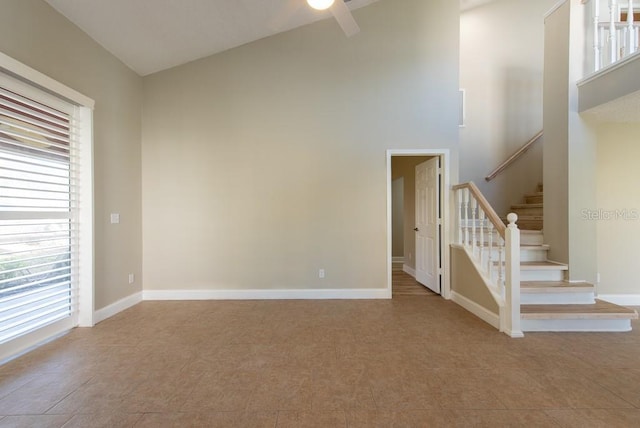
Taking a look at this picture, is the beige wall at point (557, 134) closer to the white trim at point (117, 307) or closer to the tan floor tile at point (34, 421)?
the tan floor tile at point (34, 421)

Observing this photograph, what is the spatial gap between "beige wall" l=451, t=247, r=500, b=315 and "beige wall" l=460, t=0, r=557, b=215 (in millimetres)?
2135

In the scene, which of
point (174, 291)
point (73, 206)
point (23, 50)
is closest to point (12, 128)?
point (23, 50)

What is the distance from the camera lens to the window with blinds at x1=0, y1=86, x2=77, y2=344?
2426 mm

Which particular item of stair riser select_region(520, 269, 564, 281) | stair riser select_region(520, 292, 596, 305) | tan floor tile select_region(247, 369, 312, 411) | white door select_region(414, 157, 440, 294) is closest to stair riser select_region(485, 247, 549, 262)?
stair riser select_region(520, 269, 564, 281)

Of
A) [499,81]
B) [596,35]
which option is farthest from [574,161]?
[499,81]

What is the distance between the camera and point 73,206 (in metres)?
3.07

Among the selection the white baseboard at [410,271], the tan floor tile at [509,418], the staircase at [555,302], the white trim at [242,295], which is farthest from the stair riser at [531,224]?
the tan floor tile at [509,418]

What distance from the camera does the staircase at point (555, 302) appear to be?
2951 millimetres

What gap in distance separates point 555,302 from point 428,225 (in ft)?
5.97

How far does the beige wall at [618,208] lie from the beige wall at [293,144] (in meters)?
1.83

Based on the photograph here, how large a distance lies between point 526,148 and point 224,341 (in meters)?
5.68

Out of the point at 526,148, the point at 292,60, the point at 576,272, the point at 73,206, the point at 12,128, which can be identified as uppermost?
the point at 292,60

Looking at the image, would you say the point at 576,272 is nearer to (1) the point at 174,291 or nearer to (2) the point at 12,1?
(1) the point at 174,291

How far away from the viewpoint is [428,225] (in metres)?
4.63
